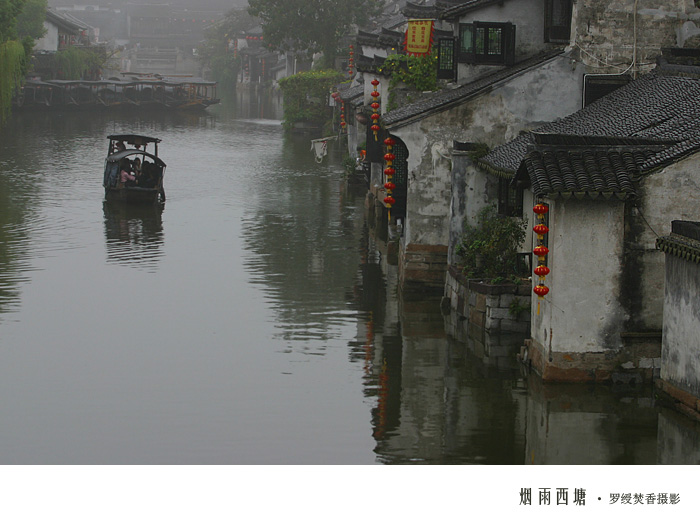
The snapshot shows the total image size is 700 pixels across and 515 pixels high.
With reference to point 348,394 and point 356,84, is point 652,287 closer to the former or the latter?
point 348,394

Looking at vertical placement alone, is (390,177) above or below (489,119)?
below

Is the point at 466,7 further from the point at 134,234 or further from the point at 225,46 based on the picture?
the point at 225,46

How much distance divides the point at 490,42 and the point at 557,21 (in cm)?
153

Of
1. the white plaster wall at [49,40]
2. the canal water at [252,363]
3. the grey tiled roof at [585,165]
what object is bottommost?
the canal water at [252,363]

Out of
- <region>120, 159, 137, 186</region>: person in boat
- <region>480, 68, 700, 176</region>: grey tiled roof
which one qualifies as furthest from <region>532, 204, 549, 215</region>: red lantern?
<region>120, 159, 137, 186</region>: person in boat

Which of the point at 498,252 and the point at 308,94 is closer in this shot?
the point at 498,252

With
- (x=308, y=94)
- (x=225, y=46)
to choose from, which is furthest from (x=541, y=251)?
(x=225, y=46)

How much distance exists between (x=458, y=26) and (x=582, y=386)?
38.3ft

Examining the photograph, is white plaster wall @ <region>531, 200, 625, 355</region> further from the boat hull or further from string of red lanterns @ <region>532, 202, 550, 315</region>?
the boat hull

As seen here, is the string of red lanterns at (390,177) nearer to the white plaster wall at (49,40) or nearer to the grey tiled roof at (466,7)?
the grey tiled roof at (466,7)

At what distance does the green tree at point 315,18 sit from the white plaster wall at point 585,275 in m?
51.6

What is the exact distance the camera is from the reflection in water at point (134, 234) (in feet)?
91.9

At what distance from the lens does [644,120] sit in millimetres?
19406

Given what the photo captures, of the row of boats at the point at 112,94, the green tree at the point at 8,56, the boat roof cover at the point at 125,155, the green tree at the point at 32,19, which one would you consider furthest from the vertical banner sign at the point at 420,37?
the green tree at the point at 32,19
